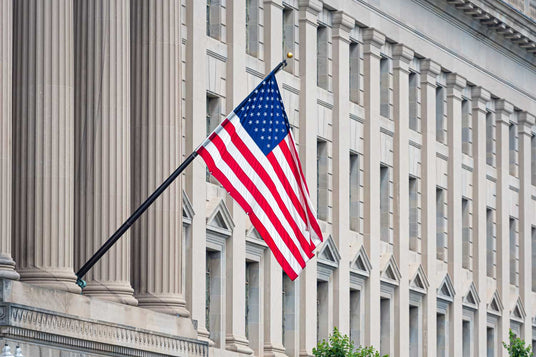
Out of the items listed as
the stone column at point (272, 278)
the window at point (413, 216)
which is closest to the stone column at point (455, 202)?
the window at point (413, 216)

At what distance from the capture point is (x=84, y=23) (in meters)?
50.1

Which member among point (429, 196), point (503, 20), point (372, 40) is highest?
point (503, 20)

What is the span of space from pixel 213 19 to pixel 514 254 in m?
26.7

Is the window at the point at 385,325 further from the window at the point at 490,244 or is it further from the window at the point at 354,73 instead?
the window at the point at 490,244

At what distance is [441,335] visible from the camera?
8025 cm

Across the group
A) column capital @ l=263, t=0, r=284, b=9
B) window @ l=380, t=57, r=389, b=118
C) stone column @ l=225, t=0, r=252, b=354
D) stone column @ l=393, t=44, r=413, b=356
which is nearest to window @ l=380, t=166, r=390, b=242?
stone column @ l=393, t=44, r=413, b=356

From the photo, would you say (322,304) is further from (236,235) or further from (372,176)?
(236,235)

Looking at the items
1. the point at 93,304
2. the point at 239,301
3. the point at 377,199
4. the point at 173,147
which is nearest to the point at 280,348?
the point at 239,301

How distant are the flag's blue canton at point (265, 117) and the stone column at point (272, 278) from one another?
19.8 m

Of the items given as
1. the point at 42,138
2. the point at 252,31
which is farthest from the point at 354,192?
the point at 42,138

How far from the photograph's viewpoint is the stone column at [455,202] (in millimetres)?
80750

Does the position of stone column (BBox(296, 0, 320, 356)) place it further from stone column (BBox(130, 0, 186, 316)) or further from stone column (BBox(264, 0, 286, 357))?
stone column (BBox(130, 0, 186, 316))

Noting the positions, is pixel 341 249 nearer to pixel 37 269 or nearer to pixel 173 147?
pixel 173 147

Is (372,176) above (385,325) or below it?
above
